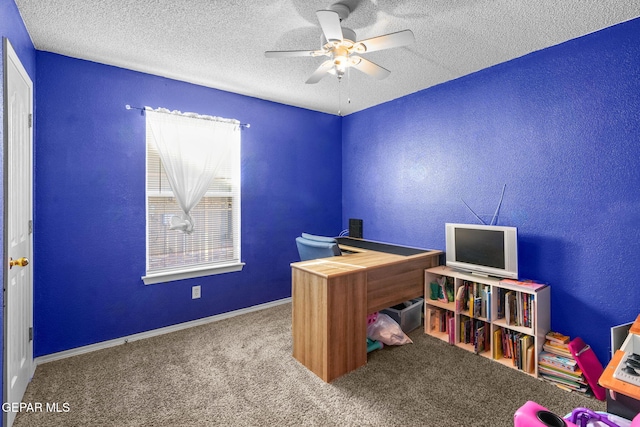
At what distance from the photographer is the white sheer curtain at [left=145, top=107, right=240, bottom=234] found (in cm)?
299

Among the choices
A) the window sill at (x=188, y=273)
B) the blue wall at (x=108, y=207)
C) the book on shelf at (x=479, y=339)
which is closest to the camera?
the blue wall at (x=108, y=207)

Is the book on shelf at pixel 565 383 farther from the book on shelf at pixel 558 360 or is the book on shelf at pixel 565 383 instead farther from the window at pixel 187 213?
the window at pixel 187 213

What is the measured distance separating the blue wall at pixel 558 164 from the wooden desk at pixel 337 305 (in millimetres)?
1073

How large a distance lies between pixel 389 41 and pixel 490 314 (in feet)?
7.25

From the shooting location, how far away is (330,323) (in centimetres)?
226

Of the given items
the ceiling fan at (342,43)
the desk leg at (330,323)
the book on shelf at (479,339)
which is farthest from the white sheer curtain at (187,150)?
the book on shelf at (479,339)

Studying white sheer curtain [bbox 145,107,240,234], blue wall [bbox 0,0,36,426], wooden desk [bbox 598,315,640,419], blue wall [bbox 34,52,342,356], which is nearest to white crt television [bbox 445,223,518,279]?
wooden desk [bbox 598,315,640,419]

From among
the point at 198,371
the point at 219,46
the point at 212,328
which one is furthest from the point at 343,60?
the point at 212,328

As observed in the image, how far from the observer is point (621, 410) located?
153cm

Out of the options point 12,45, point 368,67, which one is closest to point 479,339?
point 368,67

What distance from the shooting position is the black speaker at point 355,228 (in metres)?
4.23

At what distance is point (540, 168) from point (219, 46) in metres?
2.74

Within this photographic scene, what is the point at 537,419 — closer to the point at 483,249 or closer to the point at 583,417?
the point at 583,417

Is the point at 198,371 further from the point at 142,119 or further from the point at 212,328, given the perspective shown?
the point at 142,119
